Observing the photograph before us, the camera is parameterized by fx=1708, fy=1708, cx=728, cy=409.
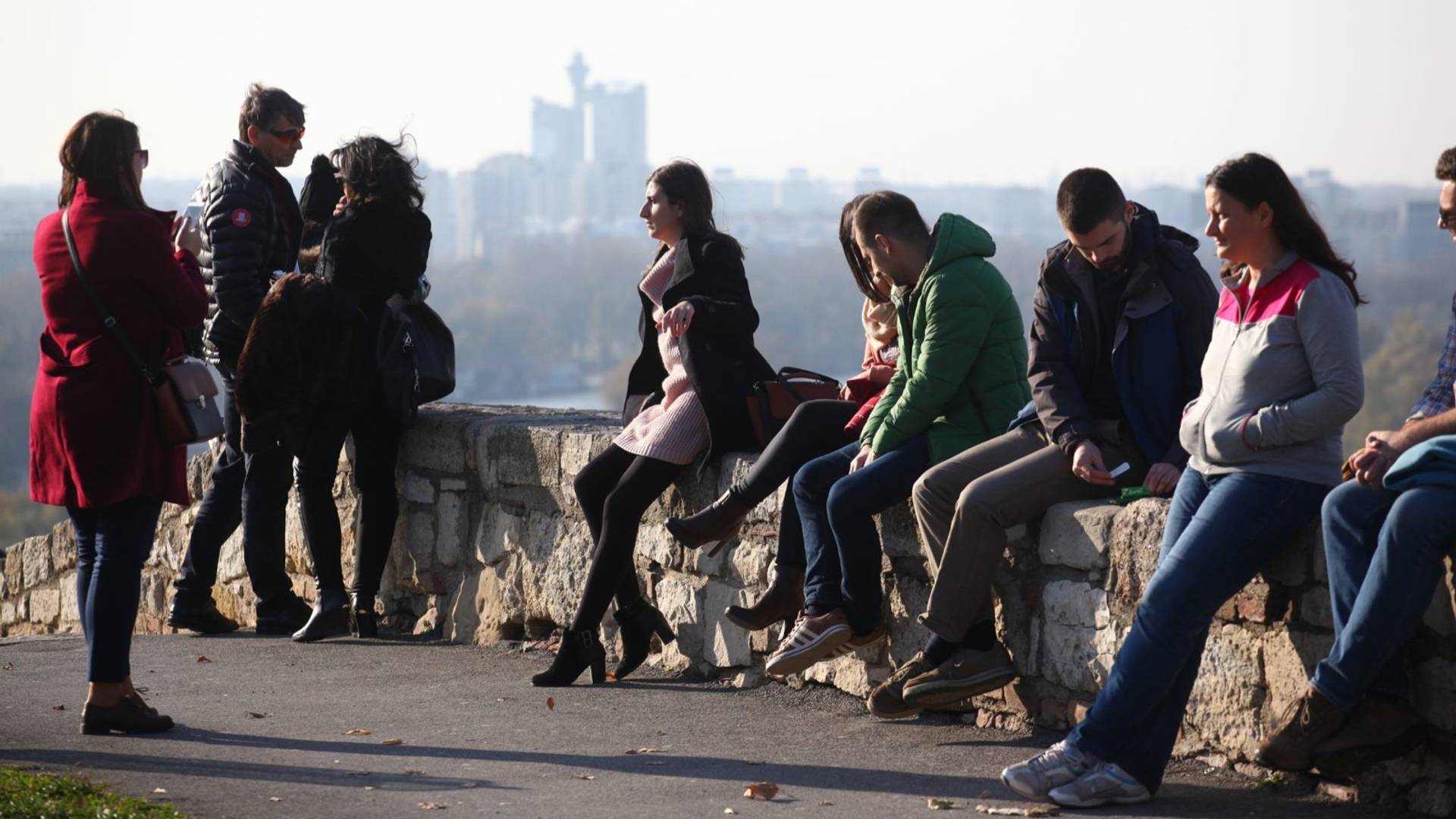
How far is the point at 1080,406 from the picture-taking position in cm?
440

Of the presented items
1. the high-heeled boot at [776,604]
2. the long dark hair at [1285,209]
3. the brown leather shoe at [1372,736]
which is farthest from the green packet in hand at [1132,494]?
the high-heeled boot at [776,604]

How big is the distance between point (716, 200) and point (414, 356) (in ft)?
4.48

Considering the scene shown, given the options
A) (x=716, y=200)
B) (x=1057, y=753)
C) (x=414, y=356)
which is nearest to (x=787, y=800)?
(x=1057, y=753)

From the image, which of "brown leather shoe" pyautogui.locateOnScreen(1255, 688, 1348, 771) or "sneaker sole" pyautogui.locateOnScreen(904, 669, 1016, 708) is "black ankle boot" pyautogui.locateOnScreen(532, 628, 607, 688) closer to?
"sneaker sole" pyautogui.locateOnScreen(904, 669, 1016, 708)

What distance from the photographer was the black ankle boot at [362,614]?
6.38 m

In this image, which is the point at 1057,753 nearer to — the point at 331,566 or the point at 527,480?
the point at 527,480

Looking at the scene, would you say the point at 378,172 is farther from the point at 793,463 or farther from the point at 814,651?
the point at 814,651

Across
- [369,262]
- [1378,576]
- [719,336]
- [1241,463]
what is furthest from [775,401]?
[1378,576]

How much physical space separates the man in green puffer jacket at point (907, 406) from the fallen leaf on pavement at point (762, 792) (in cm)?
69

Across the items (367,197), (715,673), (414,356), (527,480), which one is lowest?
(715,673)

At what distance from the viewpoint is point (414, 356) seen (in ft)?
20.5

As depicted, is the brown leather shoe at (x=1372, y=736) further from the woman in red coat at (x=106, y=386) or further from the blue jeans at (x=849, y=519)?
the woman in red coat at (x=106, y=386)

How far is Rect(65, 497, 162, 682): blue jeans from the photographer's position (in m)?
4.61

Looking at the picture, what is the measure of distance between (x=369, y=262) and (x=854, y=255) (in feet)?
6.51
